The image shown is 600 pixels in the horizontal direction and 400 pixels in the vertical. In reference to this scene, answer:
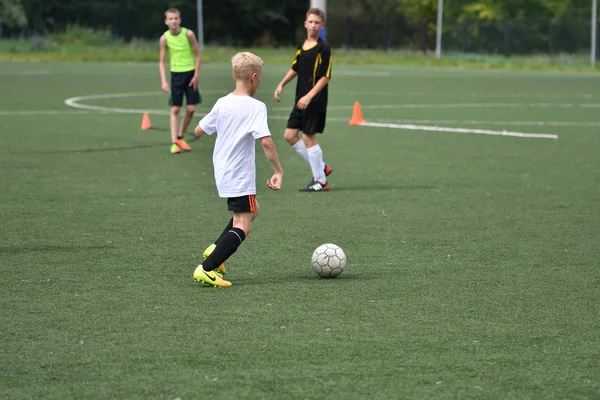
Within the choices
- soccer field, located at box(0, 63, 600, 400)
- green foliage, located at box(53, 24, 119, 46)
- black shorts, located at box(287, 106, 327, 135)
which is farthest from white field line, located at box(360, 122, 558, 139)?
green foliage, located at box(53, 24, 119, 46)

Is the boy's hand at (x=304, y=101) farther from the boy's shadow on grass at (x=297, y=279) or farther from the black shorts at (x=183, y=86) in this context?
the boy's shadow on grass at (x=297, y=279)

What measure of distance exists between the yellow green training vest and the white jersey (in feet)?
30.3

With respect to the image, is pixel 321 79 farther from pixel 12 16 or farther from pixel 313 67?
pixel 12 16

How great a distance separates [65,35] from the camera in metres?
68.2

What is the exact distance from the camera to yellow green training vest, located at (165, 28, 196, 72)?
1722cm

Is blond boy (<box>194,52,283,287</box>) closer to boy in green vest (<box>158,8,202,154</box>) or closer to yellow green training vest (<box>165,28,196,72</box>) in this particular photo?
boy in green vest (<box>158,8,202,154</box>)

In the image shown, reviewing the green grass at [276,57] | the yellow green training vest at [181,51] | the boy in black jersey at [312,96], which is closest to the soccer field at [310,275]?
the boy in black jersey at [312,96]

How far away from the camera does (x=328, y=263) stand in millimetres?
8430

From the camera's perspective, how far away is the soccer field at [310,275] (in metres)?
5.96

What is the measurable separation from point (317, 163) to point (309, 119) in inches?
21.5

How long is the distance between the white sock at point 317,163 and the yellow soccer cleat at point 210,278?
537 cm

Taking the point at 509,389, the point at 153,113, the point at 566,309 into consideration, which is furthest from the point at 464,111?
the point at 509,389

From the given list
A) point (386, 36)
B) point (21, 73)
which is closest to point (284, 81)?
point (21, 73)

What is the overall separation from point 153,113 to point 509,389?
19695mm
